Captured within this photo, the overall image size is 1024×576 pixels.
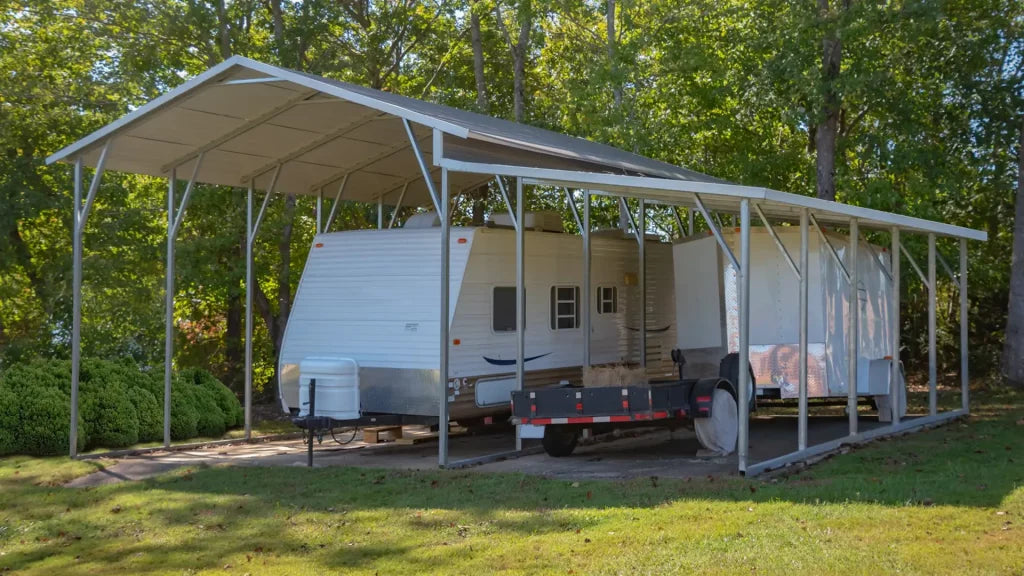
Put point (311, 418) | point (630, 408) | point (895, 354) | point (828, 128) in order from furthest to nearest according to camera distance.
Result: point (828, 128), point (895, 354), point (311, 418), point (630, 408)

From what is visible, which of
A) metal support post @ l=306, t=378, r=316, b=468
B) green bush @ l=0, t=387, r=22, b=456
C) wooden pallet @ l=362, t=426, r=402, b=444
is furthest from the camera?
wooden pallet @ l=362, t=426, r=402, b=444

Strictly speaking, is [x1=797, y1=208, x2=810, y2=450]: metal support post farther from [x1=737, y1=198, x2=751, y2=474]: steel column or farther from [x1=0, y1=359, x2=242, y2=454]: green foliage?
[x1=0, y1=359, x2=242, y2=454]: green foliage

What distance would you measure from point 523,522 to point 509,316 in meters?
5.50

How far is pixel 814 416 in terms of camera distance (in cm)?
1812

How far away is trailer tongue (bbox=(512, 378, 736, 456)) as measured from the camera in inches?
470

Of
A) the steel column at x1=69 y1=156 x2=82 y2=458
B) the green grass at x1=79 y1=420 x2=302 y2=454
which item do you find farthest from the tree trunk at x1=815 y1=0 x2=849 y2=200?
the steel column at x1=69 y1=156 x2=82 y2=458

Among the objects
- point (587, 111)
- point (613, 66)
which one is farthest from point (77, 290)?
point (587, 111)

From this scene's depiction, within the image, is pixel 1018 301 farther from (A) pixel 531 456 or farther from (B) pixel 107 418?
(B) pixel 107 418

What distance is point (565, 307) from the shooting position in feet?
50.0

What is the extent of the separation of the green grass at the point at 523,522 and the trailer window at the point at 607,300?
4728mm

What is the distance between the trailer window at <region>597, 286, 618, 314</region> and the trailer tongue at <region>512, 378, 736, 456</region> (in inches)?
137

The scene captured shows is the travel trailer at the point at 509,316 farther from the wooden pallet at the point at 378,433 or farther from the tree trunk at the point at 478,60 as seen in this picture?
the tree trunk at the point at 478,60

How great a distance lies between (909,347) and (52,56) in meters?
20.1

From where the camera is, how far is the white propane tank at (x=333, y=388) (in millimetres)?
12773
